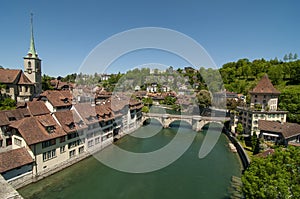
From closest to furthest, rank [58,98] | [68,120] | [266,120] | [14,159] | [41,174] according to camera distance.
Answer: [14,159], [41,174], [68,120], [266,120], [58,98]

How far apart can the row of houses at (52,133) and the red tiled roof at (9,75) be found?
8646 millimetres

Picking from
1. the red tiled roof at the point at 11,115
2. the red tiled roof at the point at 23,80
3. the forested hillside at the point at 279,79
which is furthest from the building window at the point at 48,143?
the forested hillside at the point at 279,79

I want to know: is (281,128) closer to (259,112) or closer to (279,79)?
(259,112)

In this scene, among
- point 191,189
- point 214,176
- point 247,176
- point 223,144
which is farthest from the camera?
point 223,144

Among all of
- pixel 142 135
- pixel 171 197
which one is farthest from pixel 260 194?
pixel 142 135

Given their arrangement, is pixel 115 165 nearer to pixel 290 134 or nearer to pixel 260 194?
pixel 260 194

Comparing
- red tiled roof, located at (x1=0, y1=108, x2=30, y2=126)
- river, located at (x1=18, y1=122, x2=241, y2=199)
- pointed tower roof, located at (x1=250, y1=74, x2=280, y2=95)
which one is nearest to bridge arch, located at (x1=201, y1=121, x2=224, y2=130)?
pointed tower roof, located at (x1=250, y1=74, x2=280, y2=95)

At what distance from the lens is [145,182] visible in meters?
19.2

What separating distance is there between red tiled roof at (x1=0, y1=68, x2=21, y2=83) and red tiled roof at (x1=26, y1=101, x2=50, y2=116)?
11121mm

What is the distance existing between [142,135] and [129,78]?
6749 cm

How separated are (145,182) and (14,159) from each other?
1221 cm

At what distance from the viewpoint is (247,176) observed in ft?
39.4

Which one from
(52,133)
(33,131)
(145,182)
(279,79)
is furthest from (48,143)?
(279,79)

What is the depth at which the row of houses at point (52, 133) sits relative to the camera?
17.6 metres
